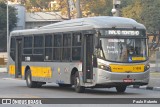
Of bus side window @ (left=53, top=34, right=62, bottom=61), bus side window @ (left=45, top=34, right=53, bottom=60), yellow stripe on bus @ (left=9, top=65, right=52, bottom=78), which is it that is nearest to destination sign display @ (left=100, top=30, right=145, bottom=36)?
bus side window @ (left=53, top=34, right=62, bottom=61)

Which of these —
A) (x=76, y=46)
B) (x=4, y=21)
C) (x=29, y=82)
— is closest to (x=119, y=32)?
(x=76, y=46)

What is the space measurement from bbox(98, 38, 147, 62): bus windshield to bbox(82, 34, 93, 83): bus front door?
2.19 ft

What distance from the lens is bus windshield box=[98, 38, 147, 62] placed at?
21.0m

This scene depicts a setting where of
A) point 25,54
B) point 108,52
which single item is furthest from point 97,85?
point 25,54

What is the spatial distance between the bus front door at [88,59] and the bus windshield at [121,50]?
668 millimetres

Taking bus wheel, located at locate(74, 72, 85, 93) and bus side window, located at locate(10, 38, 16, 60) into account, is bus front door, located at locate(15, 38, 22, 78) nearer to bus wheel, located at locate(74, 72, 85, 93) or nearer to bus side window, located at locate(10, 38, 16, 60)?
bus side window, located at locate(10, 38, 16, 60)

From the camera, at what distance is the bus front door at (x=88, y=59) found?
21609 mm

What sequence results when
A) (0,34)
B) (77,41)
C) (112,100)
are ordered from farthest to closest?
(0,34) → (77,41) → (112,100)

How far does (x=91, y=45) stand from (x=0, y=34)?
191ft

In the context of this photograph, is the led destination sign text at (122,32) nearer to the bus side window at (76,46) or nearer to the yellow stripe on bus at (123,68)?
the yellow stripe on bus at (123,68)

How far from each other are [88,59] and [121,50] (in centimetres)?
154

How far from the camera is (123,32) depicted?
70.3ft

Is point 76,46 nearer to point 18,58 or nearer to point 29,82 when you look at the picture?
point 29,82

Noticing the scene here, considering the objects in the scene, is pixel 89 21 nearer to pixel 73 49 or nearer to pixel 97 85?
pixel 73 49
